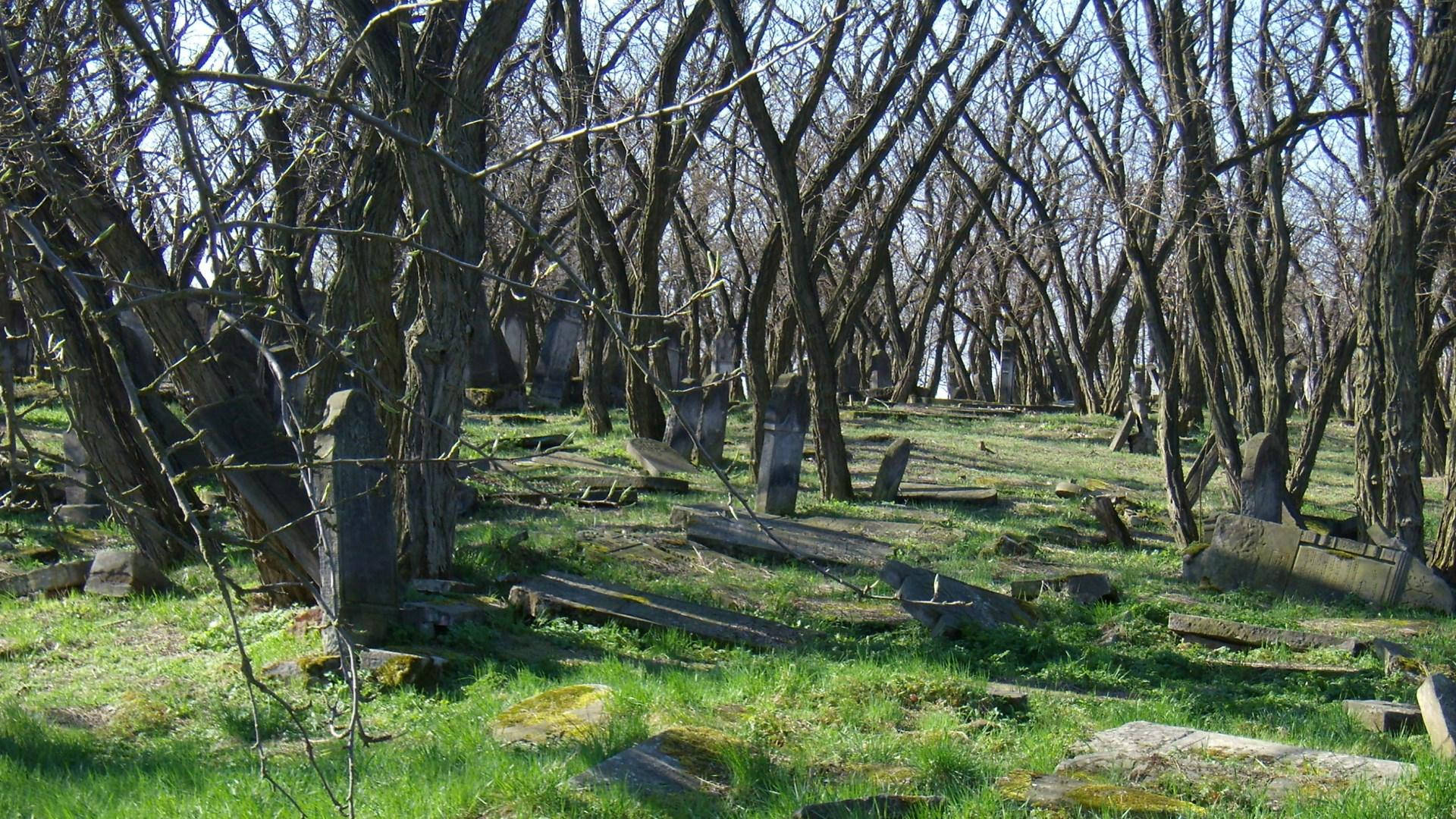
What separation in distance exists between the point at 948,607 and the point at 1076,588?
2046 millimetres

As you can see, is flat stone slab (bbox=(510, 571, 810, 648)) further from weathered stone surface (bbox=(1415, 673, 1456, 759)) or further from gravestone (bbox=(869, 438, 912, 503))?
gravestone (bbox=(869, 438, 912, 503))

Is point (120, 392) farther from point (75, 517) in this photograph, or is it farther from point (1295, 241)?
point (1295, 241)

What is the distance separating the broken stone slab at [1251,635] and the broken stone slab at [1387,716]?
1.79 m

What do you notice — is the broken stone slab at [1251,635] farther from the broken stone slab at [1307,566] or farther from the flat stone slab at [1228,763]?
the flat stone slab at [1228,763]

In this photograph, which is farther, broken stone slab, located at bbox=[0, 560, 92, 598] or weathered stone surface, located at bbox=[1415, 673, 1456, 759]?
broken stone slab, located at bbox=[0, 560, 92, 598]

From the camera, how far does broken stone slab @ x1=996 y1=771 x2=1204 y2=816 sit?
173 inches

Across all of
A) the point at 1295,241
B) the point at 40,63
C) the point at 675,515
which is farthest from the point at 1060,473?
the point at 1295,241

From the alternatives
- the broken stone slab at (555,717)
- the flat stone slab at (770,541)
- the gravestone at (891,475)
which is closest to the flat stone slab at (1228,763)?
the broken stone slab at (555,717)

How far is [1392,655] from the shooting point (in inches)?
297

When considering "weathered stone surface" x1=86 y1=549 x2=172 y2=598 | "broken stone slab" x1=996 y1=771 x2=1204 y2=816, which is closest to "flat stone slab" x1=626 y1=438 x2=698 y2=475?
"weathered stone surface" x1=86 y1=549 x2=172 y2=598

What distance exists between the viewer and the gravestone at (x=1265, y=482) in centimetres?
1161

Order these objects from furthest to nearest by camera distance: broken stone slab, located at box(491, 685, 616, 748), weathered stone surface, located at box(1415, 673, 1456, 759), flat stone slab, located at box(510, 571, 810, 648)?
flat stone slab, located at box(510, 571, 810, 648) < broken stone slab, located at box(491, 685, 616, 748) < weathered stone surface, located at box(1415, 673, 1456, 759)

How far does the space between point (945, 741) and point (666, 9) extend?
15207mm

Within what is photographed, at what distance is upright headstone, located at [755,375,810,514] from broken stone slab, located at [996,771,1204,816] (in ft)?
24.8
